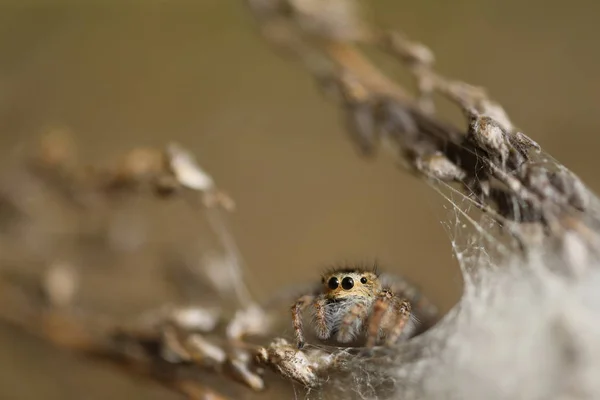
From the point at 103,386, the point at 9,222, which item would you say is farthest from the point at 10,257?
the point at 103,386

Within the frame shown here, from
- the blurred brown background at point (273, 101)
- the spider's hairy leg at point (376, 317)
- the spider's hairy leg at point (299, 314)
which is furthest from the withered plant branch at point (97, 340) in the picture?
the blurred brown background at point (273, 101)

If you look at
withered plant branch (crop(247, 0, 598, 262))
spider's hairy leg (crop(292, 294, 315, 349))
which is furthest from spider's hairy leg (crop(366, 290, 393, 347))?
withered plant branch (crop(247, 0, 598, 262))

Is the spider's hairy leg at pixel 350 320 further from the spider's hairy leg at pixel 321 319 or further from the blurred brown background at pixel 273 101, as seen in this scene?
the blurred brown background at pixel 273 101

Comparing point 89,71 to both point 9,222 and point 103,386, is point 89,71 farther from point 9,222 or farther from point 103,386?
point 103,386

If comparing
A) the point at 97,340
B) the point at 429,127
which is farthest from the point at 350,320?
the point at 97,340

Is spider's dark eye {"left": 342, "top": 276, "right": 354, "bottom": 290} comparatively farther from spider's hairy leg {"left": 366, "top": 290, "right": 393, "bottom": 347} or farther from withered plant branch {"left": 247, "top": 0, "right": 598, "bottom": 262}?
withered plant branch {"left": 247, "top": 0, "right": 598, "bottom": 262}

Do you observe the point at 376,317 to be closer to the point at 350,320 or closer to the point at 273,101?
the point at 350,320
